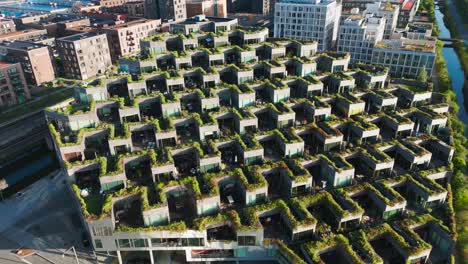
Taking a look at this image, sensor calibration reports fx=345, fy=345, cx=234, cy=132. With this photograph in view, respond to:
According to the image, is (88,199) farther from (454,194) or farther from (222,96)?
(454,194)

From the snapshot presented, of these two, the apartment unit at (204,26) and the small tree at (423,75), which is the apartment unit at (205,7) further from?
the small tree at (423,75)

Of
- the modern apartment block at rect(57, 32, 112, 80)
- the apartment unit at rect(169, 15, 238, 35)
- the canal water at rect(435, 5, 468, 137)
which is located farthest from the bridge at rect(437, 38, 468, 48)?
the modern apartment block at rect(57, 32, 112, 80)

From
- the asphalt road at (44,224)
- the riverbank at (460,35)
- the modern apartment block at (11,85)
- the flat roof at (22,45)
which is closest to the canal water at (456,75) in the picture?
the riverbank at (460,35)

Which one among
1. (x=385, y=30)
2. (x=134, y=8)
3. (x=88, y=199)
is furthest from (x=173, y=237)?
(x=134, y=8)

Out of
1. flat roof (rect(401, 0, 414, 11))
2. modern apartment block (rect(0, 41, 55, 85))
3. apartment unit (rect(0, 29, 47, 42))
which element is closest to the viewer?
modern apartment block (rect(0, 41, 55, 85))

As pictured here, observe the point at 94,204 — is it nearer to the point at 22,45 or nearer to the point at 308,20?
the point at 22,45

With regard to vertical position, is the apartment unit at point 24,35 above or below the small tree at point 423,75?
above

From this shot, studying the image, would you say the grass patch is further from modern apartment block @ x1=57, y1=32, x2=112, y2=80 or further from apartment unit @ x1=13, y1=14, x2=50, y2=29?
apartment unit @ x1=13, y1=14, x2=50, y2=29
